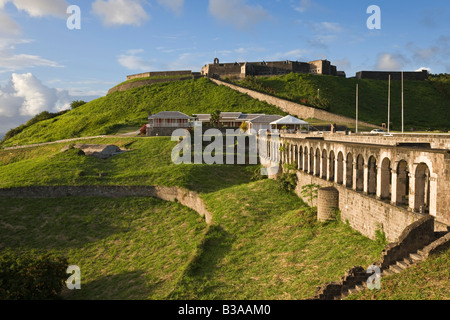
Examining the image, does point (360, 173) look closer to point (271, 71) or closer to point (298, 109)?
point (298, 109)

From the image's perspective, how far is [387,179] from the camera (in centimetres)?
1582

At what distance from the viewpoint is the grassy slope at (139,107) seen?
77812 millimetres

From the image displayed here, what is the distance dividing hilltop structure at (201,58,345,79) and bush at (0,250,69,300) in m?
83.4

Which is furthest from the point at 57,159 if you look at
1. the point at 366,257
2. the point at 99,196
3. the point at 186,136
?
A: the point at 366,257

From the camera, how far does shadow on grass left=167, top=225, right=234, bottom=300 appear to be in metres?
16.4

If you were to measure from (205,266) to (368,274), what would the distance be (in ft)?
29.9

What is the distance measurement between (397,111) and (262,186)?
60.4 meters

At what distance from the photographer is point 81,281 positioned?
71.5 ft

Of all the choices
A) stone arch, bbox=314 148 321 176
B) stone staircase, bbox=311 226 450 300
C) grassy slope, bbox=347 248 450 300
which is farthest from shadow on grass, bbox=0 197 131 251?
grassy slope, bbox=347 248 450 300

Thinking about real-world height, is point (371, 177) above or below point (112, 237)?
above

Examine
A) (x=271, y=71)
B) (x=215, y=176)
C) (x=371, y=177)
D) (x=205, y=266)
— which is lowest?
(x=205, y=266)

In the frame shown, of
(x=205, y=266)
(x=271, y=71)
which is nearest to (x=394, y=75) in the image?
(x=271, y=71)

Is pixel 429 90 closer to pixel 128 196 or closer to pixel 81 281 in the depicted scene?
pixel 128 196

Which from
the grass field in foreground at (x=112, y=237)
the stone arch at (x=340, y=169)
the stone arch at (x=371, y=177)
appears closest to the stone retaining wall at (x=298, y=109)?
the grass field in foreground at (x=112, y=237)
